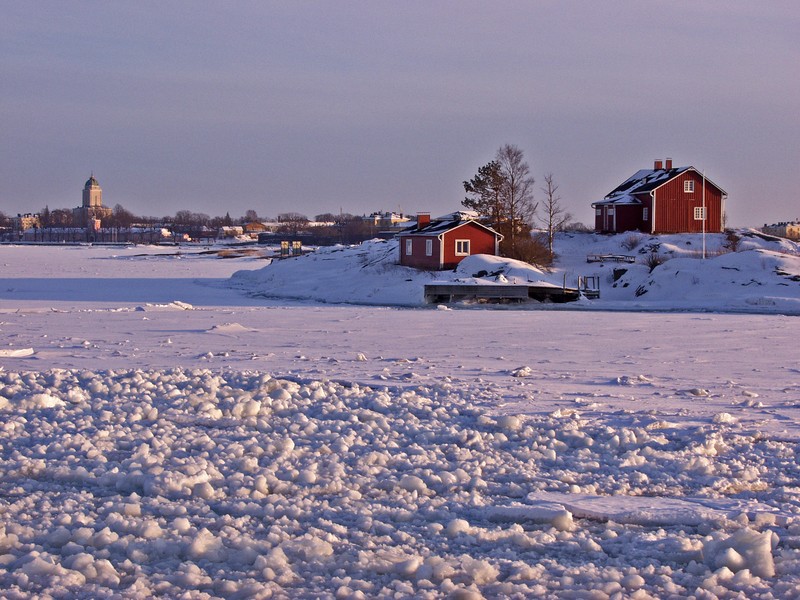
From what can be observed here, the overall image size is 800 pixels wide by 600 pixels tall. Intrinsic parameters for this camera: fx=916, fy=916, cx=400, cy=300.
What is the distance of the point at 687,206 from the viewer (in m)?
60.5

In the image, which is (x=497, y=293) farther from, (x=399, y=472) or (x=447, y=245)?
(x=399, y=472)

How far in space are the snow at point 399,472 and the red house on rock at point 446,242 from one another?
33.5 metres

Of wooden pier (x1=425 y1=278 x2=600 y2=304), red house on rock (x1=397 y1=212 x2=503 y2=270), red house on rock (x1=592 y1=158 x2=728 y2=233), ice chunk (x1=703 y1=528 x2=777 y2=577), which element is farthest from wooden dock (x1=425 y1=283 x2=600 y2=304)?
ice chunk (x1=703 y1=528 x2=777 y2=577)

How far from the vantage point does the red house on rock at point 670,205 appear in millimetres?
59812

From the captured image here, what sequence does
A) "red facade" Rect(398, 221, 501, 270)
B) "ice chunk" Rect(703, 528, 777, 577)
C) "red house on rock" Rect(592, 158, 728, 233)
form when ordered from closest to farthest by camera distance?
"ice chunk" Rect(703, 528, 777, 577), "red facade" Rect(398, 221, 501, 270), "red house on rock" Rect(592, 158, 728, 233)

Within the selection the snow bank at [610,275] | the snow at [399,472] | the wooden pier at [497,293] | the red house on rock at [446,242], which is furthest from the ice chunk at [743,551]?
the red house on rock at [446,242]

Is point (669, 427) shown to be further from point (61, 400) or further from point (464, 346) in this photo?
point (464, 346)

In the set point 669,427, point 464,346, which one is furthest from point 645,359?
point 669,427

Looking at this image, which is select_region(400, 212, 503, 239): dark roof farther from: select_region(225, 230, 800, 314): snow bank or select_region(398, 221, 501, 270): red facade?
select_region(225, 230, 800, 314): snow bank

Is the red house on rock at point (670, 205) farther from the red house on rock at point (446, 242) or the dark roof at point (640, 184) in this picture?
the red house on rock at point (446, 242)

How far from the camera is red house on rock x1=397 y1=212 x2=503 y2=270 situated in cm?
5088

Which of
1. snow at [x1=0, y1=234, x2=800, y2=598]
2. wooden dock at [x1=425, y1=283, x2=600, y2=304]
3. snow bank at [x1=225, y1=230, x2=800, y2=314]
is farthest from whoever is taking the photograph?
wooden dock at [x1=425, y1=283, x2=600, y2=304]

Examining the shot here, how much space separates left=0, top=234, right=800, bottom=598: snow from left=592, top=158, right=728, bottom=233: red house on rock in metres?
44.6

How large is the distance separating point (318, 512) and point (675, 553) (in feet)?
8.17
